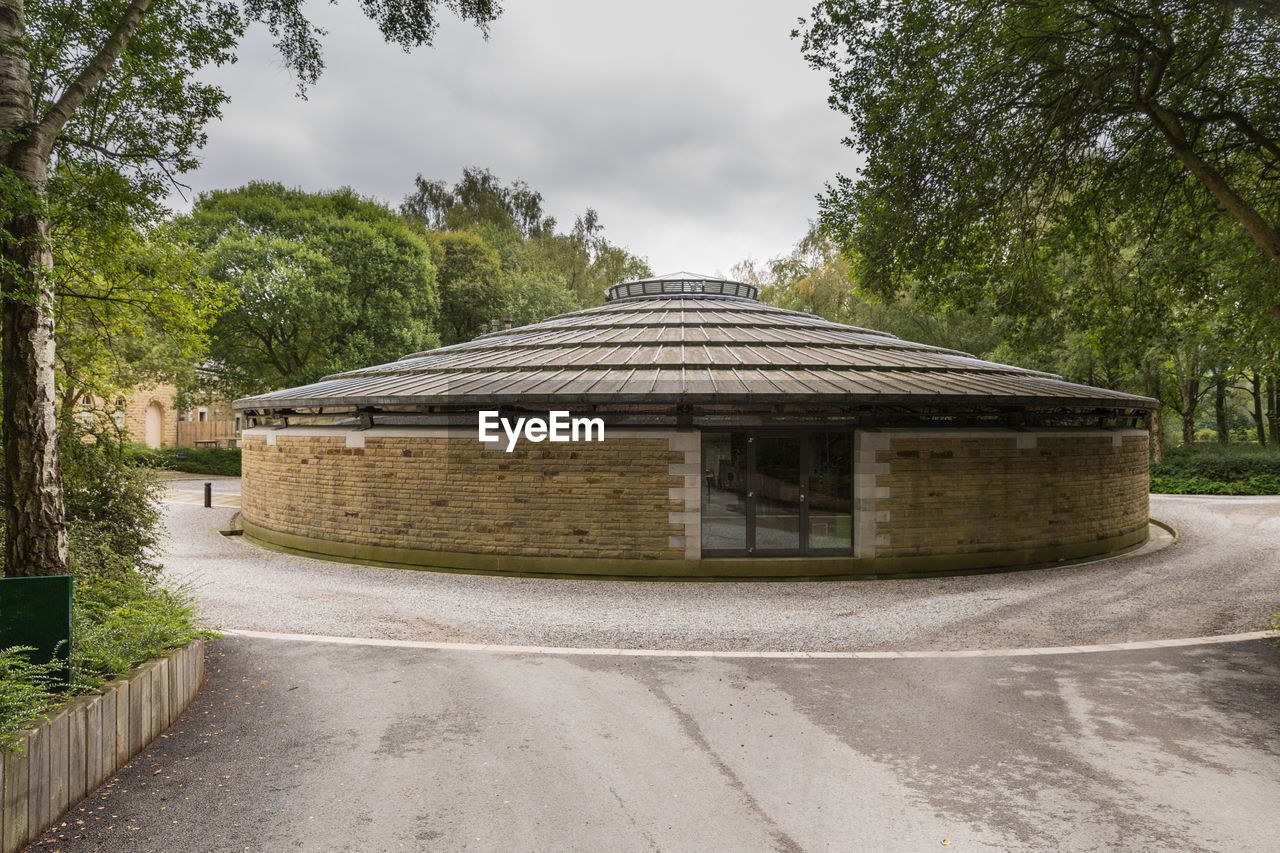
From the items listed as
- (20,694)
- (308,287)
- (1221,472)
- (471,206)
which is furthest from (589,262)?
(20,694)

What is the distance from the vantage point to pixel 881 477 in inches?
463

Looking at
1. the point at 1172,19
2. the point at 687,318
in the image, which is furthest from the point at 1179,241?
the point at 687,318

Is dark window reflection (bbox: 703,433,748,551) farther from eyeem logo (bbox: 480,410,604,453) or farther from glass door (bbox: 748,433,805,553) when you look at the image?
eyeem logo (bbox: 480,410,604,453)

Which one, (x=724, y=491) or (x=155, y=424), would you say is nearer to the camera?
(x=724, y=491)

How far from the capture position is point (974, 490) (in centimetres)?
1210

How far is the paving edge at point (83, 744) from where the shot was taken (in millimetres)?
3713

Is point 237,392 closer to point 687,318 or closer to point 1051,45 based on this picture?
point 687,318

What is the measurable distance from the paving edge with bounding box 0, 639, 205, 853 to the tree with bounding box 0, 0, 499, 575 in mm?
1722

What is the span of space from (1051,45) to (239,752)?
1224 centimetres

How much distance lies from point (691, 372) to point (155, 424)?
136 feet

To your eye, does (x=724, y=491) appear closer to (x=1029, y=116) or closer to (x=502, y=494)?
(x=502, y=494)

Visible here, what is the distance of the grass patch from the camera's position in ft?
84.9

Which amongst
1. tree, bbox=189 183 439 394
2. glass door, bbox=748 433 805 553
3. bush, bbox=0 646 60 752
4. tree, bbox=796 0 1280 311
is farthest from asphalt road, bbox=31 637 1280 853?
tree, bbox=189 183 439 394

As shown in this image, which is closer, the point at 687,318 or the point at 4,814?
the point at 4,814
